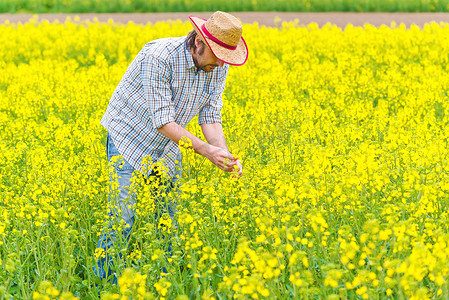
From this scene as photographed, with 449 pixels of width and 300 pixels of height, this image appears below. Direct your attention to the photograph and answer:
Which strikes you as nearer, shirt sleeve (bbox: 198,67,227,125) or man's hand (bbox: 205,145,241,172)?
man's hand (bbox: 205,145,241,172)

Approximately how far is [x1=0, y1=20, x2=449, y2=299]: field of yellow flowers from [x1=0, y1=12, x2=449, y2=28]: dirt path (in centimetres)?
513

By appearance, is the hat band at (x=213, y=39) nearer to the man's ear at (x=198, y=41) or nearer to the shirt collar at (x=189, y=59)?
the man's ear at (x=198, y=41)

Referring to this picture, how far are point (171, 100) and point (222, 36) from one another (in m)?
0.61

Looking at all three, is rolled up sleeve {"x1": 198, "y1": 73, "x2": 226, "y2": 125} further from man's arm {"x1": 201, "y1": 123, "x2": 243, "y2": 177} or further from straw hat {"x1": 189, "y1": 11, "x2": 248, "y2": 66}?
straw hat {"x1": 189, "y1": 11, "x2": 248, "y2": 66}

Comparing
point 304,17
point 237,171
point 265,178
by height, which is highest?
point 237,171

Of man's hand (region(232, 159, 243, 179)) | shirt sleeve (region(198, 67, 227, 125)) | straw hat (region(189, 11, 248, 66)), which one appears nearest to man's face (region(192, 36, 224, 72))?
straw hat (region(189, 11, 248, 66))

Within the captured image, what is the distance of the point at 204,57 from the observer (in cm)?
350

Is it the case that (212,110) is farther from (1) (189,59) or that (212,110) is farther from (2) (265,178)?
(2) (265,178)

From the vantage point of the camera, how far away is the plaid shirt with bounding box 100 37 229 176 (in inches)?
138

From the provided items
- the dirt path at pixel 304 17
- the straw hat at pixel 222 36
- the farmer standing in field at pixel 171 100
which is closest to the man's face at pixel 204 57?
the farmer standing in field at pixel 171 100

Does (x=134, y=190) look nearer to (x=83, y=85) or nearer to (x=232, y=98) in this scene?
(x=232, y=98)

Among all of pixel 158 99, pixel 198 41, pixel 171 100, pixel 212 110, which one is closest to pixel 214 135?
pixel 212 110

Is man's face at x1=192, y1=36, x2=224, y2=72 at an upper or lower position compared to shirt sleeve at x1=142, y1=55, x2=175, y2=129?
upper

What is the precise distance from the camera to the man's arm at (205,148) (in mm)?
3434
